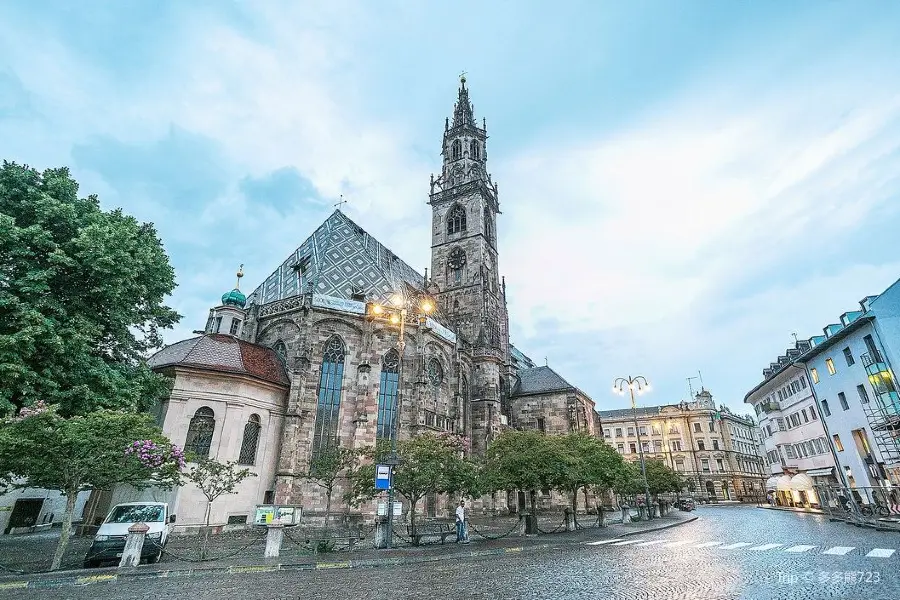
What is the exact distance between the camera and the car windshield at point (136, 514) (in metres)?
14.8

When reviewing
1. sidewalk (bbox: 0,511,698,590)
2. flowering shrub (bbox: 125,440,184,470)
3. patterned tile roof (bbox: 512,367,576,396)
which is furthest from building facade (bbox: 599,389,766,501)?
flowering shrub (bbox: 125,440,184,470)

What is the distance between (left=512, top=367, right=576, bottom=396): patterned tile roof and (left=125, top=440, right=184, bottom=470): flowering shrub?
36089 millimetres

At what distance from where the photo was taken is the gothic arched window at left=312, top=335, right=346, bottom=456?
28734 mm

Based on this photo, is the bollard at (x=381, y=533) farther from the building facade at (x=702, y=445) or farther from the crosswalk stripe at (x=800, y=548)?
the building facade at (x=702, y=445)

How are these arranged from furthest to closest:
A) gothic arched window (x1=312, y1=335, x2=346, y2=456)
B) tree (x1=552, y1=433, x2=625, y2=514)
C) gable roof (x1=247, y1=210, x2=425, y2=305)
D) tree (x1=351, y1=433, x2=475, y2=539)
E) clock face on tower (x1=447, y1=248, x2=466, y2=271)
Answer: clock face on tower (x1=447, y1=248, x2=466, y2=271), gable roof (x1=247, y1=210, x2=425, y2=305), gothic arched window (x1=312, y1=335, x2=346, y2=456), tree (x1=552, y1=433, x2=625, y2=514), tree (x1=351, y1=433, x2=475, y2=539)

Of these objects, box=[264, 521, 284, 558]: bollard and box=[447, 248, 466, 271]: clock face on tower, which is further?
box=[447, 248, 466, 271]: clock face on tower

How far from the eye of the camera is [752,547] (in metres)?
14.5

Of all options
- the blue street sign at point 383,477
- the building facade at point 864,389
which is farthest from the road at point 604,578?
the building facade at point 864,389

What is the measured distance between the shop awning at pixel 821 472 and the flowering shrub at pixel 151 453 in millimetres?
42445

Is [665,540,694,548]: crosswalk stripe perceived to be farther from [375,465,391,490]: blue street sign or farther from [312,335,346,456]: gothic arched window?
[312,335,346,456]: gothic arched window

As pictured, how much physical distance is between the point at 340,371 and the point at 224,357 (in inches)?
287

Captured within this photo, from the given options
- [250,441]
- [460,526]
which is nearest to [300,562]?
[460,526]

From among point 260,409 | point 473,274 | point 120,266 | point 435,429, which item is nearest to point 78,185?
point 120,266

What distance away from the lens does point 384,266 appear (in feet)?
136
